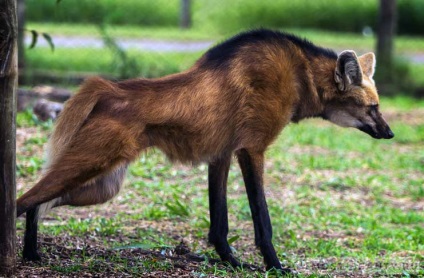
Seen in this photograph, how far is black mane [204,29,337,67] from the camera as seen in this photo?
4816 millimetres

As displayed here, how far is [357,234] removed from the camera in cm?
620

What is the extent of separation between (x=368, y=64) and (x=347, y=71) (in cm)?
38

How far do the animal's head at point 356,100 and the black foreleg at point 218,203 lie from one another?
826mm

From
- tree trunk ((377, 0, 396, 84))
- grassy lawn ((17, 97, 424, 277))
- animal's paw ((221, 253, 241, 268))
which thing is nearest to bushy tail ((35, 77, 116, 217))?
grassy lawn ((17, 97, 424, 277))

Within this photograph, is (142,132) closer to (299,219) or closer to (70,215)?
(70,215)

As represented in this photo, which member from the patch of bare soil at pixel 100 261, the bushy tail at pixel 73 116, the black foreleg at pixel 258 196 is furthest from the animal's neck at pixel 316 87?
the bushy tail at pixel 73 116

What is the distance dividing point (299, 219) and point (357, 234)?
1.64 ft

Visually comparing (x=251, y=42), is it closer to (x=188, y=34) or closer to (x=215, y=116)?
(x=215, y=116)

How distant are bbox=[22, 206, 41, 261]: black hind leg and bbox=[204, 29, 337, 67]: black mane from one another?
4.48ft

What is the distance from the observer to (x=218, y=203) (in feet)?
16.6

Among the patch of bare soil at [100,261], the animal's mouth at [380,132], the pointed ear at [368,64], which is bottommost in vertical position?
the patch of bare soil at [100,261]

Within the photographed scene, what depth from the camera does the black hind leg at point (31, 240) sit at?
→ 14.8 ft

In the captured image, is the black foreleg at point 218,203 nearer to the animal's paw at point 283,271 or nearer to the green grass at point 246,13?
the animal's paw at point 283,271

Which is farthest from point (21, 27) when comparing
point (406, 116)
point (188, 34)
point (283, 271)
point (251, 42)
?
point (283, 271)
